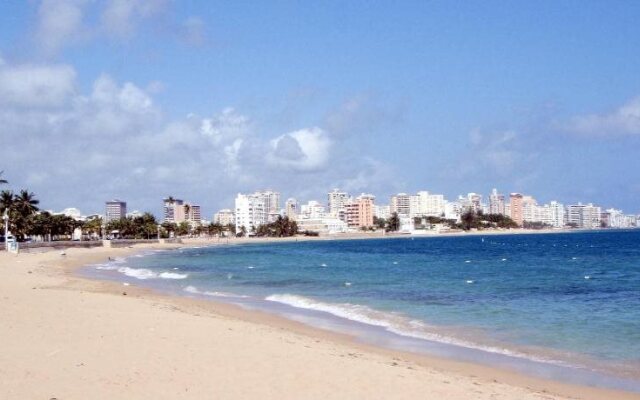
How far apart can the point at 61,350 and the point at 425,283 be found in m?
22.6

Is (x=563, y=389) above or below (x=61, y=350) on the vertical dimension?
below

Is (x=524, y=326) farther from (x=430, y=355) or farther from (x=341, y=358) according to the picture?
(x=341, y=358)

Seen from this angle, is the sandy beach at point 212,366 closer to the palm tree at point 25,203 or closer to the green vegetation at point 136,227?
the palm tree at point 25,203

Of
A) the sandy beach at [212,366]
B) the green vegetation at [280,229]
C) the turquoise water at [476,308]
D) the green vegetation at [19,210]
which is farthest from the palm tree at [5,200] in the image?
Answer: the green vegetation at [280,229]

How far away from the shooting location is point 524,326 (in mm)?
16312

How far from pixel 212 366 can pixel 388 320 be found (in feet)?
29.2

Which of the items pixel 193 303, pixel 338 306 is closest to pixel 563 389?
pixel 338 306

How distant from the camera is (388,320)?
696 inches

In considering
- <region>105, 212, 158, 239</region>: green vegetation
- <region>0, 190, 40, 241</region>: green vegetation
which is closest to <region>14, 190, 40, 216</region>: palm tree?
<region>0, 190, 40, 241</region>: green vegetation

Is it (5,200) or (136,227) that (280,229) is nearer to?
(136,227)

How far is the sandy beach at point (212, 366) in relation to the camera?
8028 millimetres

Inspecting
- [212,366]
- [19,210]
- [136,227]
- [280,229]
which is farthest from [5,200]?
[280,229]

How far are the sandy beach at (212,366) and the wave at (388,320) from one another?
1800 millimetres

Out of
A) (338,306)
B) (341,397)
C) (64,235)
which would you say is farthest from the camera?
(64,235)
